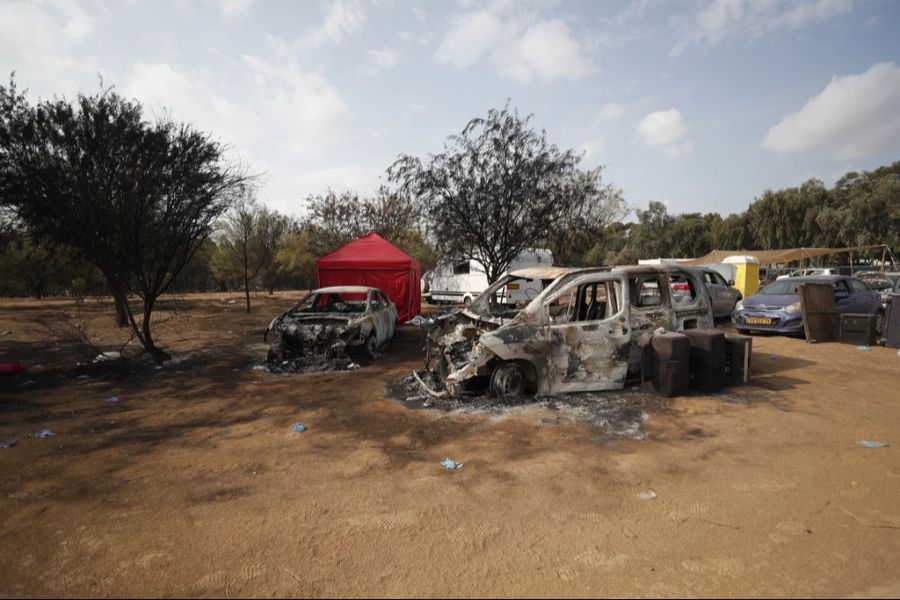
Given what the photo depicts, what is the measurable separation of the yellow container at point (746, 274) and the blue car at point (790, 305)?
1034 cm

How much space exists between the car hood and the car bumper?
181 mm

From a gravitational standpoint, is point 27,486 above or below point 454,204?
below

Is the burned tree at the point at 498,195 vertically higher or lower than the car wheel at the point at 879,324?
higher

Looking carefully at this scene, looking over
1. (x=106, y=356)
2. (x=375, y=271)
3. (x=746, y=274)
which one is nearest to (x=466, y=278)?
(x=375, y=271)

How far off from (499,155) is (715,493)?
446 inches

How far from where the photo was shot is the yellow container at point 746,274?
21609 millimetres

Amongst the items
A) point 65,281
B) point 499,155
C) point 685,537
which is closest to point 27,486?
point 685,537

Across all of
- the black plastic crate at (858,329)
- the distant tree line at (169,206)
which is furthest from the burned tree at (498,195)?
the black plastic crate at (858,329)

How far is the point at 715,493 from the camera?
3.58 meters

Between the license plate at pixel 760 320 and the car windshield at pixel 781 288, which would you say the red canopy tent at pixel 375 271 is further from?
the car windshield at pixel 781 288

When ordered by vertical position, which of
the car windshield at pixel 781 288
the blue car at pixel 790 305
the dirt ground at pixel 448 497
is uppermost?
the car windshield at pixel 781 288

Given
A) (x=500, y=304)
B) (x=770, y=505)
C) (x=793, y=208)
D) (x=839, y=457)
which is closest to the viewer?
(x=770, y=505)

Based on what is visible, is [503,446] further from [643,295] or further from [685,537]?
[643,295]

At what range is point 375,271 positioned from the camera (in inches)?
596
